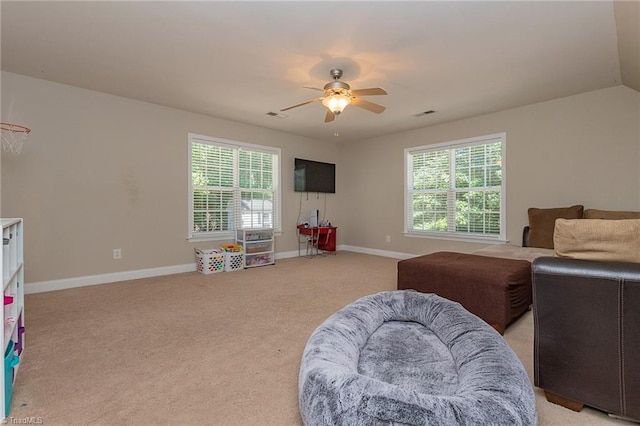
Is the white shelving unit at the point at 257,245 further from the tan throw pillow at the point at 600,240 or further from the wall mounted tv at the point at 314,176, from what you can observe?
the tan throw pillow at the point at 600,240

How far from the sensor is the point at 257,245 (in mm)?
5156

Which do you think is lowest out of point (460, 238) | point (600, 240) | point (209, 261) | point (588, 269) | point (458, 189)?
point (209, 261)

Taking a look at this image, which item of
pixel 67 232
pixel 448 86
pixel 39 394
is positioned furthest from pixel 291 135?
pixel 39 394

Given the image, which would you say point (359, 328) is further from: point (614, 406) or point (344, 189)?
point (344, 189)

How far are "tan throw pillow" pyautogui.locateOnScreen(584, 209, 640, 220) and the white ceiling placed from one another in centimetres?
145

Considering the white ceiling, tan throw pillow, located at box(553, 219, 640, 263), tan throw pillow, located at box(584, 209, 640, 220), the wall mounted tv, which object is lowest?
tan throw pillow, located at box(553, 219, 640, 263)

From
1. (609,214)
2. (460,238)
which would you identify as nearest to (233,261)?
(460,238)

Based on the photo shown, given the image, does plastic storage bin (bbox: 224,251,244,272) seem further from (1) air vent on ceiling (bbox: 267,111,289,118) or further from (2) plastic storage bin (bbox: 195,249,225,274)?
(1) air vent on ceiling (bbox: 267,111,289,118)

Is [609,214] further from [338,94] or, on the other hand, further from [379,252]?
[379,252]

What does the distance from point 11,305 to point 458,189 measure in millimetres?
5357

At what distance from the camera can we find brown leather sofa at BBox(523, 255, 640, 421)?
1281mm

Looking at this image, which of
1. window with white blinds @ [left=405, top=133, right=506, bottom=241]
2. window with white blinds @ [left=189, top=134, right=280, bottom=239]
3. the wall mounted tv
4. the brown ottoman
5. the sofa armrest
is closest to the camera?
the sofa armrest

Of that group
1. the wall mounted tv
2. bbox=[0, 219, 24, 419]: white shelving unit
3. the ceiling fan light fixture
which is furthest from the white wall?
bbox=[0, 219, 24, 419]: white shelving unit

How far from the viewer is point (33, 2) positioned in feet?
7.15
